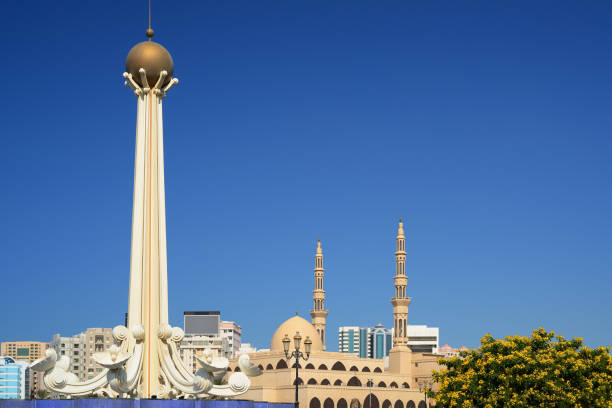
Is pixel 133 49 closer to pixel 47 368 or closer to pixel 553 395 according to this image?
pixel 47 368

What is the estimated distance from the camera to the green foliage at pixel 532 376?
3475 centimetres

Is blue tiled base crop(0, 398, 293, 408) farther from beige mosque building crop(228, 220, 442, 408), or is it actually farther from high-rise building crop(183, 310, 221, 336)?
high-rise building crop(183, 310, 221, 336)

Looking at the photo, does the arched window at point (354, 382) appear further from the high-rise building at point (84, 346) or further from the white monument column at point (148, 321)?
the white monument column at point (148, 321)

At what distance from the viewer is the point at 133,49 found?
26766 mm

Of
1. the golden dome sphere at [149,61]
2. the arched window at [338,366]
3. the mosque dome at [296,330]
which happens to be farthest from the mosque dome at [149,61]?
the arched window at [338,366]

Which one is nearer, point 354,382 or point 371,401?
point 371,401

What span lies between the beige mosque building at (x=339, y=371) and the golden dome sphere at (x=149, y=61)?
217 feet

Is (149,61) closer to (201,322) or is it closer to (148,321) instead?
(148,321)

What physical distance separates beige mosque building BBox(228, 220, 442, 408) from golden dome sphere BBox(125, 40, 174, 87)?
66.3 meters

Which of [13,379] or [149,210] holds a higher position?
[13,379]

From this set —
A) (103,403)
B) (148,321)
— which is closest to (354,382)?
(148,321)

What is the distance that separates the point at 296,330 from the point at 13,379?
9316cm

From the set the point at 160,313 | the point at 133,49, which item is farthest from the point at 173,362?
the point at 133,49

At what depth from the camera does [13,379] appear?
17150cm
